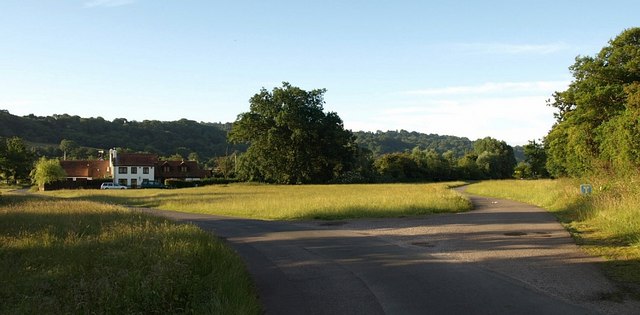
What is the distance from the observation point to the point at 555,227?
1683 cm

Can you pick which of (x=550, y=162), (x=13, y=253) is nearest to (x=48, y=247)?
(x=13, y=253)

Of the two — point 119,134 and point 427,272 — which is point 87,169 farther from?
point 427,272

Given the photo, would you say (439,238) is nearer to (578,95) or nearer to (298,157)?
(578,95)

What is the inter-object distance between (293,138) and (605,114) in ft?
153

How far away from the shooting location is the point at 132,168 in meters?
106

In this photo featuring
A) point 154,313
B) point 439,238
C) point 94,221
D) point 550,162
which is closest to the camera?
point 154,313

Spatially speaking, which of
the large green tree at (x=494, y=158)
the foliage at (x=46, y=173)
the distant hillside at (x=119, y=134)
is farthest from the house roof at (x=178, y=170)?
the large green tree at (x=494, y=158)

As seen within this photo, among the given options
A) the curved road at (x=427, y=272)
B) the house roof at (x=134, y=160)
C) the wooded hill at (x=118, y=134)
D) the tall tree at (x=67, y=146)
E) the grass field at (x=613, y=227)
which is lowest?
the curved road at (x=427, y=272)

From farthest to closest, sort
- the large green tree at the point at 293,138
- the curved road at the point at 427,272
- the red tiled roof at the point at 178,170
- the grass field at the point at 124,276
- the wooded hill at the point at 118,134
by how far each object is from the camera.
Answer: the wooded hill at the point at 118,134
the red tiled roof at the point at 178,170
the large green tree at the point at 293,138
the curved road at the point at 427,272
the grass field at the point at 124,276

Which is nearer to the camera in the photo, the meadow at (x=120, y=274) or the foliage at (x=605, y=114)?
the meadow at (x=120, y=274)

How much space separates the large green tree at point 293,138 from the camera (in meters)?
75.1

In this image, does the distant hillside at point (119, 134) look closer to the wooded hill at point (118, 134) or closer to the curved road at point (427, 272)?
the wooded hill at point (118, 134)

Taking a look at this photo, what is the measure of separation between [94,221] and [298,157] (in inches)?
2340

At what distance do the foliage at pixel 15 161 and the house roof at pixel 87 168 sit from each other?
430 inches
